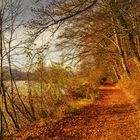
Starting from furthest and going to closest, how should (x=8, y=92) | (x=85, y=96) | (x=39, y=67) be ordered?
(x=85, y=96)
(x=39, y=67)
(x=8, y=92)

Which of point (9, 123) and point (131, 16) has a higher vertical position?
point (131, 16)

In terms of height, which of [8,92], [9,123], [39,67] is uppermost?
[39,67]

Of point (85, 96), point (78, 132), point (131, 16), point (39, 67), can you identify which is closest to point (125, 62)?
point (85, 96)

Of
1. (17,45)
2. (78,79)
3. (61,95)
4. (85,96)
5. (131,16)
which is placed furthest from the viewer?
(78,79)

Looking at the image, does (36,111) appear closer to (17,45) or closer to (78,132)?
(17,45)

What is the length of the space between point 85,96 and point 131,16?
15225 millimetres

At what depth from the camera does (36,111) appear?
74.5ft

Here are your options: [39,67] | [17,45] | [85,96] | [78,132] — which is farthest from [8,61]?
[85,96]

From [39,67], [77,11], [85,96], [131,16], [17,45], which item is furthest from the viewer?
[85,96]

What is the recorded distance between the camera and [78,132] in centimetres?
1315

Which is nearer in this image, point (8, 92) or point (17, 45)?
point (17, 45)

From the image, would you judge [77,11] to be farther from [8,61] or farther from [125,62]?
[125,62]

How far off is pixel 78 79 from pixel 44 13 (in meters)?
21.6

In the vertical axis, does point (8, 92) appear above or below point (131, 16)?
below
